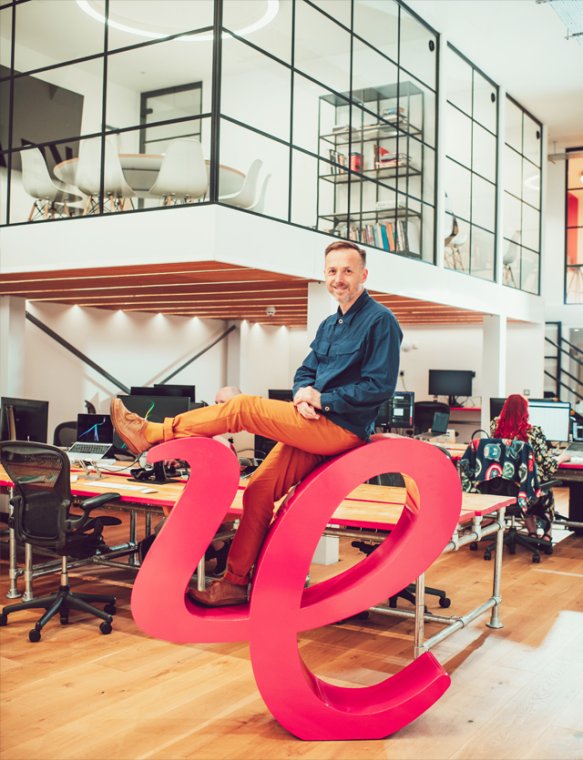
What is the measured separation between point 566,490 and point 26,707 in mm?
9379

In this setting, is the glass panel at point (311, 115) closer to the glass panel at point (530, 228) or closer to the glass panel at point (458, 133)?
the glass panel at point (458, 133)

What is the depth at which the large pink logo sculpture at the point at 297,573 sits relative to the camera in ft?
9.84

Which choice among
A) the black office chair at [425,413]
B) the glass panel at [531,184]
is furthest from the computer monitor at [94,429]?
the glass panel at [531,184]

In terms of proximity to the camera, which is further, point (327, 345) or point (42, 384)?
point (42, 384)

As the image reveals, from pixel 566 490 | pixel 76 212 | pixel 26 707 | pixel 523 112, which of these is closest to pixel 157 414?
pixel 76 212

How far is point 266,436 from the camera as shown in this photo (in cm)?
302

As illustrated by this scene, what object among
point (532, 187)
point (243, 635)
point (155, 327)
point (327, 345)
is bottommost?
point (243, 635)

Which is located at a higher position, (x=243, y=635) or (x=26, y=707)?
(x=243, y=635)

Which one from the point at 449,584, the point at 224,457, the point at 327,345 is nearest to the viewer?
the point at 224,457

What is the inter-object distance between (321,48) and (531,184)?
421 centimetres

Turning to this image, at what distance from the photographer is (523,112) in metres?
12.0

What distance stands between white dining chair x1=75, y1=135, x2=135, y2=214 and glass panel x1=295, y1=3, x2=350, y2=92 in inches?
191

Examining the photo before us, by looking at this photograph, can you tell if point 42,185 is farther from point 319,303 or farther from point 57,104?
A: point 57,104

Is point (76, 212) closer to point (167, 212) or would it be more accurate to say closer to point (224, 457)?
point (167, 212)
